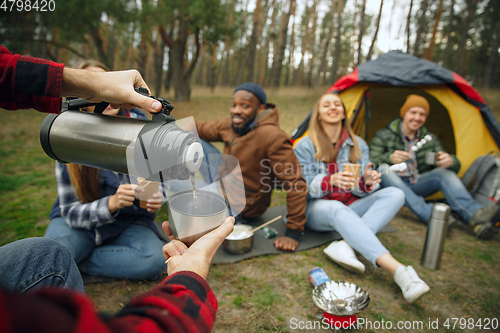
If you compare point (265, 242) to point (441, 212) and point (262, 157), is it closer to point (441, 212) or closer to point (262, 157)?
point (262, 157)

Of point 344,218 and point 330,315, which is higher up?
point 344,218

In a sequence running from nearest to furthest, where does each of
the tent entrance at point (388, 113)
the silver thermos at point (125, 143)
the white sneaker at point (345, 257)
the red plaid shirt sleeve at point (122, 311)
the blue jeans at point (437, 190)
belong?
the red plaid shirt sleeve at point (122, 311), the silver thermos at point (125, 143), the white sneaker at point (345, 257), the blue jeans at point (437, 190), the tent entrance at point (388, 113)

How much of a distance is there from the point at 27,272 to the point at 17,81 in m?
0.61

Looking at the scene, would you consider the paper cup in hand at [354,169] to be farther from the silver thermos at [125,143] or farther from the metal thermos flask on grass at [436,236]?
the silver thermos at [125,143]

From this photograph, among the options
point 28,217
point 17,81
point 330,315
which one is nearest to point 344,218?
point 330,315

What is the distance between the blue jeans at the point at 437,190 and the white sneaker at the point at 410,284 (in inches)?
51.9

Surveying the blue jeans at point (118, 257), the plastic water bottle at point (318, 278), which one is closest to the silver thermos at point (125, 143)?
the blue jeans at point (118, 257)

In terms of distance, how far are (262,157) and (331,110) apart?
32.8 inches

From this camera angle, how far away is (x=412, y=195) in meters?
3.07

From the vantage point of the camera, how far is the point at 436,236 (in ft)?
7.47

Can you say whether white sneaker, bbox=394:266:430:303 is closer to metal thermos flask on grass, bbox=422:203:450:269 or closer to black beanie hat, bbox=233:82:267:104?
metal thermos flask on grass, bbox=422:203:450:269

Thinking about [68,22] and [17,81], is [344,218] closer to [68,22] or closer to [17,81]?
[17,81]

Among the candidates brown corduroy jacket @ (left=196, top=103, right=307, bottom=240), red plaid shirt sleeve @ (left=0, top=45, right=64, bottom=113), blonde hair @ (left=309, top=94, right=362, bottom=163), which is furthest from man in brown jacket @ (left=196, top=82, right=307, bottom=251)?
red plaid shirt sleeve @ (left=0, top=45, right=64, bottom=113)

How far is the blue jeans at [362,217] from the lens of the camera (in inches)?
82.7
